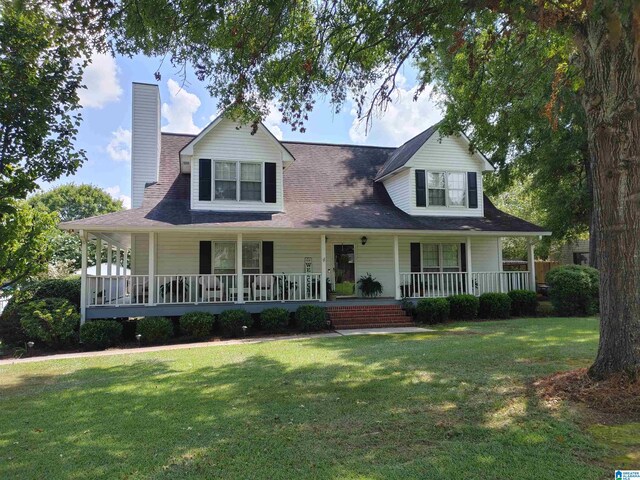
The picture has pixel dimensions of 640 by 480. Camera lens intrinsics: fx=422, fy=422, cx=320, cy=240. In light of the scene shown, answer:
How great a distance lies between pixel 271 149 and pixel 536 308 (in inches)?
451

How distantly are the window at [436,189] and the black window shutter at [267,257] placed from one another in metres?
6.56

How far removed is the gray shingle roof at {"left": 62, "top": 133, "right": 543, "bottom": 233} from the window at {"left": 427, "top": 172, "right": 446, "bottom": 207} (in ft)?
2.73

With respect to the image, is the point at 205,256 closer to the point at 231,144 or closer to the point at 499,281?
the point at 231,144

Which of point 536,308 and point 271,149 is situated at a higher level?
point 271,149

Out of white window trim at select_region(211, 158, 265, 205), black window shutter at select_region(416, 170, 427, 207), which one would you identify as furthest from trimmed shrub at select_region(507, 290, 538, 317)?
white window trim at select_region(211, 158, 265, 205)

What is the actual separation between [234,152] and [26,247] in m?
6.89

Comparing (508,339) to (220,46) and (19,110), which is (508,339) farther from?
(19,110)

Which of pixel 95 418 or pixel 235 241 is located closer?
pixel 95 418

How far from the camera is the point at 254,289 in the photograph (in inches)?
526

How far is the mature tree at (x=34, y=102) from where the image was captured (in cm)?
747

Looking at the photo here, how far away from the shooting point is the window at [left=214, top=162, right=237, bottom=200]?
1452cm

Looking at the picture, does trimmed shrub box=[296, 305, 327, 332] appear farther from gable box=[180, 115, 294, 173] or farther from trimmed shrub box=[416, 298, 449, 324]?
gable box=[180, 115, 294, 173]

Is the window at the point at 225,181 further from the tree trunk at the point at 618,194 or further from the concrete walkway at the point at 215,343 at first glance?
the tree trunk at the point at 618,194

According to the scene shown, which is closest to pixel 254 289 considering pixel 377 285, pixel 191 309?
pixel 191 309
